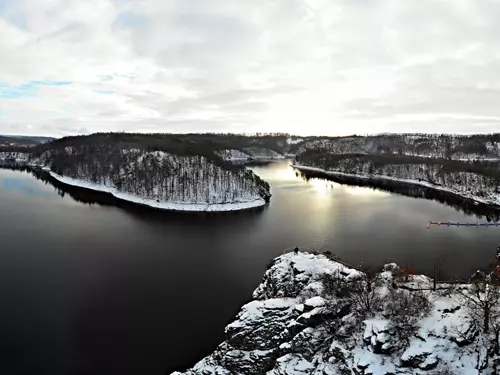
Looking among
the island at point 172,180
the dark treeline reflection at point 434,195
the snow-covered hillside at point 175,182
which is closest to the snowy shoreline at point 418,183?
the dark treeline reflection at point 434,195

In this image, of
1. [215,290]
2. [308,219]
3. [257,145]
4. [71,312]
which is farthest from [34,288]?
[257,145]

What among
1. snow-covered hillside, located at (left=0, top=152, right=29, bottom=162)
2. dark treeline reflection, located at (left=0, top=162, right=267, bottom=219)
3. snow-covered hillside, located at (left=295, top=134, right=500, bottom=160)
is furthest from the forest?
snow-covered hillside, located at (left=295, top=134, right=500, bottom=160)

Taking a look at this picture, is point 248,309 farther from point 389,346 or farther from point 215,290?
point 215,290

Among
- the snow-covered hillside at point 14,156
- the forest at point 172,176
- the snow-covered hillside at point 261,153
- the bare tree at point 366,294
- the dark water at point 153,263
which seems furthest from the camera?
the snow-covered hillside at point 261,153

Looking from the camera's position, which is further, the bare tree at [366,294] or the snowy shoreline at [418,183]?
the snowy shoreline at [418,183]

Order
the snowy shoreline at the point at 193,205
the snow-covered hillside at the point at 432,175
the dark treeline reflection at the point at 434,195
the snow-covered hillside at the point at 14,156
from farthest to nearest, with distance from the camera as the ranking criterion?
the snow-covered hillside at the point at 14,156
the snow-covered hillside at the point at 432,175
the snowy shoreline at the point at 193,205
the dark treeline reflection at the point at 434,195

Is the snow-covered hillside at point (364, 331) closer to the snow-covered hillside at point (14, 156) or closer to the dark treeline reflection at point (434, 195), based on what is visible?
the dark treeline reflection at point (434, 195)

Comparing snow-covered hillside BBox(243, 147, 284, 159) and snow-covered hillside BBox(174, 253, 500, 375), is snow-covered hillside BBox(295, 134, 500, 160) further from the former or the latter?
snow-covered hillside BBox(174, 253, 500, 375)
